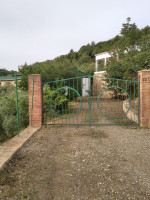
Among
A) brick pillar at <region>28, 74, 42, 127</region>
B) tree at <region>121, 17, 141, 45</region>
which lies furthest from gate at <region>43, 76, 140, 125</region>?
tree at <region>121, 17, 141, 45</region>

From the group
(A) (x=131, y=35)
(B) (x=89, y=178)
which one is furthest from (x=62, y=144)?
(A) (x=131, y=35)

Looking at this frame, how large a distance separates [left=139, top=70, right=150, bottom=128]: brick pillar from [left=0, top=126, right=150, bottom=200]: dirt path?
3.49ft

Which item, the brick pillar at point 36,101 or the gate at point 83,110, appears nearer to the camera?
the brick pillar at point 36,101

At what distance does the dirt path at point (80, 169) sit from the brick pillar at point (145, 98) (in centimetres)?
106

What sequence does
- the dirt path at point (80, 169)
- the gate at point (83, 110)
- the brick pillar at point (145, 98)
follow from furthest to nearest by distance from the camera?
1. the gate at point (83, 110)
2. the brick pillar at point (145, 98)
3. the dirt path at point (80, 169)

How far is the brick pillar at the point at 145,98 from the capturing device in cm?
536

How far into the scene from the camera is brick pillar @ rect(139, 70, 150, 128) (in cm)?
536

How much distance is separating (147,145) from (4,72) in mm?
40157

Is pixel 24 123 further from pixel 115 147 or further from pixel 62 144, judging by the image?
pixel 115 147

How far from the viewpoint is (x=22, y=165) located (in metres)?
2.92

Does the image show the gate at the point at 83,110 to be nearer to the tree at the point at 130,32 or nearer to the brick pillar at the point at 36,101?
the brick pillar at the point at 36,101

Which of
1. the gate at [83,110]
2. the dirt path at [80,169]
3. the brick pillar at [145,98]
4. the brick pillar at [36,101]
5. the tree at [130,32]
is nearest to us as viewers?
the dirt path at [80,169]

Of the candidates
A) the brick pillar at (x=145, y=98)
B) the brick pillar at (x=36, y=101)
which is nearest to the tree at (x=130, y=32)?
the brick pillar at (x=145, y=98)

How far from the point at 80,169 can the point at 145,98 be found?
11.7ft
